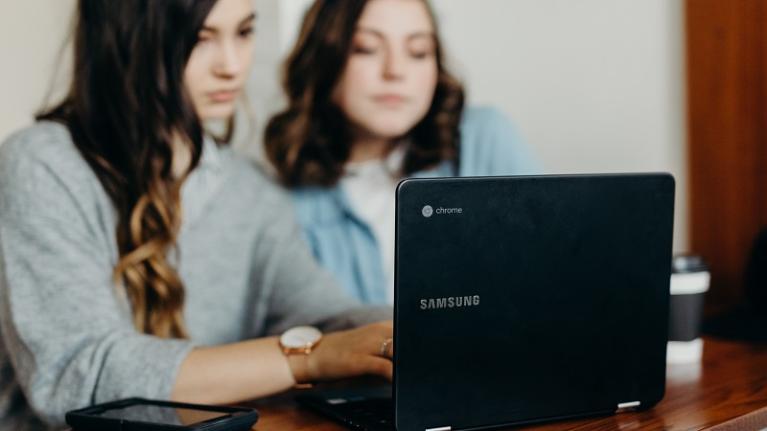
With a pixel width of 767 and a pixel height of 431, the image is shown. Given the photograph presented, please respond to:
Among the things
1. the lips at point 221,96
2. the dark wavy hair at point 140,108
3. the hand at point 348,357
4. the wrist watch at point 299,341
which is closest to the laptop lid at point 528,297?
the hand at point 348,357

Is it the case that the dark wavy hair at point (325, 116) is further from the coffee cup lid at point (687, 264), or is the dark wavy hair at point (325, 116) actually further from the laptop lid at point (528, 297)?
the laptop lid at point (528, 297)

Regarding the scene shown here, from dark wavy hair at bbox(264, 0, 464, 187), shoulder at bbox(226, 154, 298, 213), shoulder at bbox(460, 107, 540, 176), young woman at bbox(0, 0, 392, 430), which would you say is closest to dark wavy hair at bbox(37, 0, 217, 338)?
young woman at bbox(0, 0, 392, 430)

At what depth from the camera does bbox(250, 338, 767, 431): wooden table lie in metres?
0.88

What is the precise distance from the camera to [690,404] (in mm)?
955

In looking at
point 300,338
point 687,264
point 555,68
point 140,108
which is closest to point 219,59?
point 140,108

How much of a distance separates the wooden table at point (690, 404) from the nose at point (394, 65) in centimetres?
76

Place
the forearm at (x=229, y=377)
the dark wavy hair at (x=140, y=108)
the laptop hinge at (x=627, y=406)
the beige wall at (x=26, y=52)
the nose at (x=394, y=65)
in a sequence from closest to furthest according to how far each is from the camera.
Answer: the laptop hinge at (x=627, y=406) < the forearm at (x=229, y=377) < the dark wavy hair at (x=140, y=108) < the nose at (x=394, y=65) < the beige wall at (x=26, y=52)

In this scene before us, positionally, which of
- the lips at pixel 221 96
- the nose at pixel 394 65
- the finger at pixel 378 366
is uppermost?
the nose at pixel 394 65

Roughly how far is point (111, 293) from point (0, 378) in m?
0.26

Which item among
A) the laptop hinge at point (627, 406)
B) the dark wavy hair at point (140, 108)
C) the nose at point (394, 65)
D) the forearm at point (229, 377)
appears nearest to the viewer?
the laptop hinge at point (627, 406)

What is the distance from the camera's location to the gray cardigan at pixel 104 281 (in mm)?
1031

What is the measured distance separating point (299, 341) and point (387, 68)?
29.7 inches

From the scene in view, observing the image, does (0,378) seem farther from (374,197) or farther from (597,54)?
(597,54)

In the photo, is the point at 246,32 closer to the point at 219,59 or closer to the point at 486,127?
the point at 219,59
